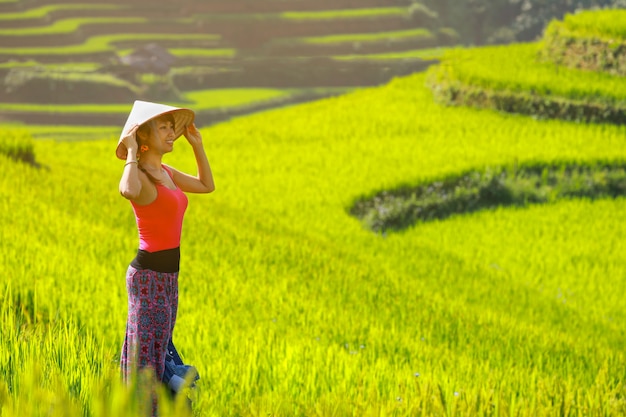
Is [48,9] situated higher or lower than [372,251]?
higher

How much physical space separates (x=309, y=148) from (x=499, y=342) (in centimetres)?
787

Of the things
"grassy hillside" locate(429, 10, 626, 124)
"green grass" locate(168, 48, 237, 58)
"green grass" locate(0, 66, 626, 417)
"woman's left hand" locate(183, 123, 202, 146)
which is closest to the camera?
"woman's left hand" locate(183, 123, 202, 146)

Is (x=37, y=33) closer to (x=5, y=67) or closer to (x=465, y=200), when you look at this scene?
(x=5, y=67)

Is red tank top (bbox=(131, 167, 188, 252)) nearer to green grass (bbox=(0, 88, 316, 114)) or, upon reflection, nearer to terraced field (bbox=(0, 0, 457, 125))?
terraced field (bbox=(0, 0, 457, 125))

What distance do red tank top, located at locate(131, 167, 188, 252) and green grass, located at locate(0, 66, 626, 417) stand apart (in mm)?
448

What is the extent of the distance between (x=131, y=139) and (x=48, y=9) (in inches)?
1216

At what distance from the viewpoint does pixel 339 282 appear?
6.42 m

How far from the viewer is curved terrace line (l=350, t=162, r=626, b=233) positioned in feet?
35.3

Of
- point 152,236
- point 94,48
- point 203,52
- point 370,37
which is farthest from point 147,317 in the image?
point 370,37

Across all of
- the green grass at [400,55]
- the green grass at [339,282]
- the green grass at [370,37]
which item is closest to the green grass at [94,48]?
the green grass at [370,37]

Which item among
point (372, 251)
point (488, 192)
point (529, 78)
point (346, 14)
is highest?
point (346, 14)

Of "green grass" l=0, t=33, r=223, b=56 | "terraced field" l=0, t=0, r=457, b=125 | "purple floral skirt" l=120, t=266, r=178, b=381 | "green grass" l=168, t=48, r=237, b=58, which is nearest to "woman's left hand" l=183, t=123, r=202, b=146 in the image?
"purple floral skirt" l=120, t=266, r=178, b=381

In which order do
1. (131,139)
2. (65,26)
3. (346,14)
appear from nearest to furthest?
(131,139)
(65,26)
(346,14)

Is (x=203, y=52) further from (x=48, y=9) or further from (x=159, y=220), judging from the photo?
(x=159, y=220)
